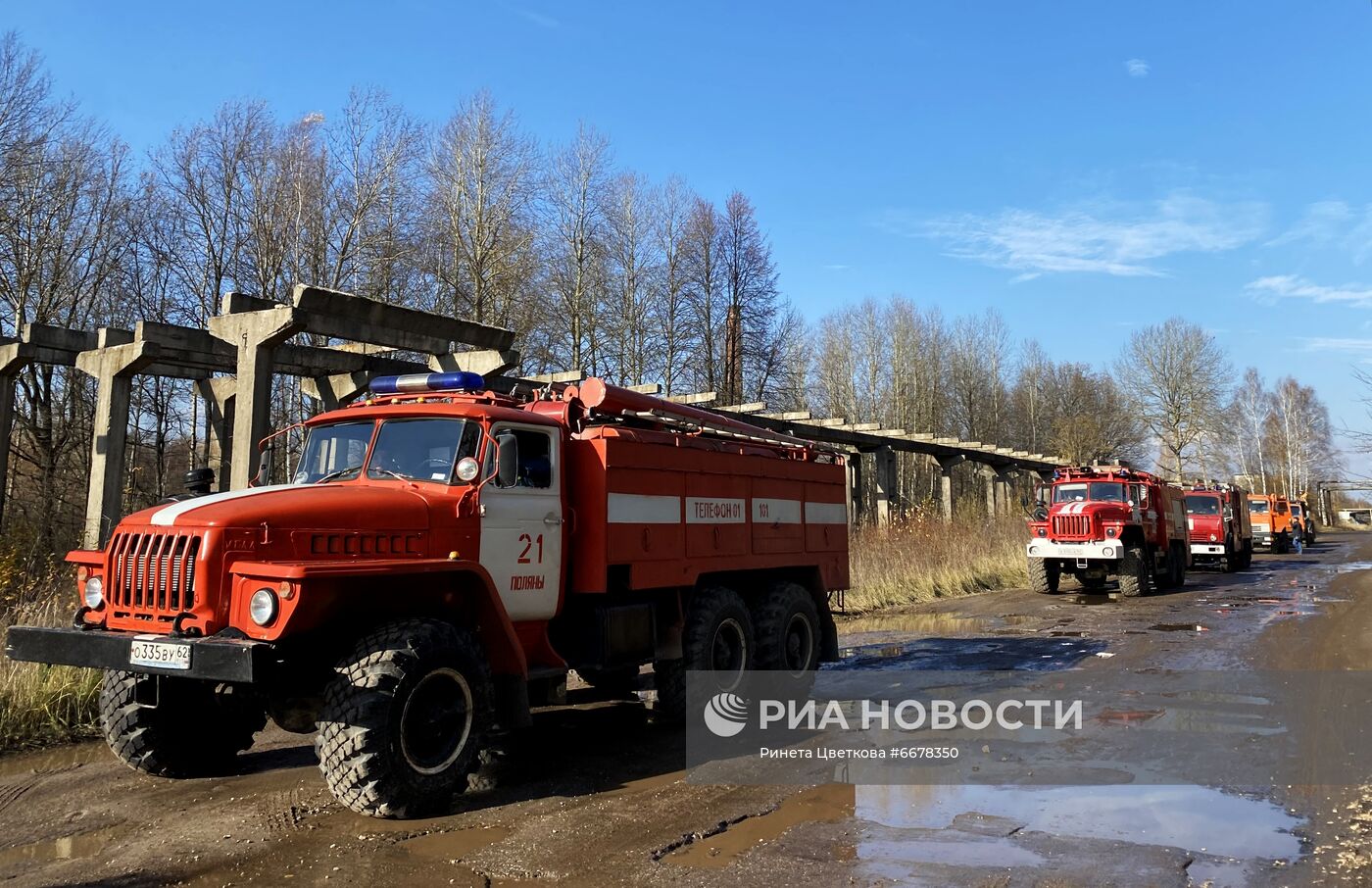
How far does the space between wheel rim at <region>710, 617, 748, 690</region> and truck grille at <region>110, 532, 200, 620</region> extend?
397 centimetres

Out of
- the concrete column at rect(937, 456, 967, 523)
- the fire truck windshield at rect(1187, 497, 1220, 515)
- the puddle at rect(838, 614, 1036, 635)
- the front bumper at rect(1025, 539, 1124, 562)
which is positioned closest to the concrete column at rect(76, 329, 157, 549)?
the puddle at rect(838, 614, 1036, 635)

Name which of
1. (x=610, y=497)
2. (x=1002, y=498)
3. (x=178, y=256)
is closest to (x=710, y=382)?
(x=1002, y=498)

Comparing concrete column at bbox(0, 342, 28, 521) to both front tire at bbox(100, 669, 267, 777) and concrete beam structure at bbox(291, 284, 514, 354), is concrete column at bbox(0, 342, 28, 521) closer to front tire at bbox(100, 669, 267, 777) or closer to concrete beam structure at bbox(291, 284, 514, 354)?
concrete beam structure at bbox(291, 284, 514, 354)

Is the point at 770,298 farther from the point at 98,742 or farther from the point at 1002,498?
the point at 98,742

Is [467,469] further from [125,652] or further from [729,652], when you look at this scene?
[729,652]

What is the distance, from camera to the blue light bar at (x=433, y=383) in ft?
22.2

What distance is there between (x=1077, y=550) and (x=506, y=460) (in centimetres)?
1546

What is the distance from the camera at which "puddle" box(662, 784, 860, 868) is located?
14.6 feet

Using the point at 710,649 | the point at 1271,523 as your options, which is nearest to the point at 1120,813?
the point at 710,649

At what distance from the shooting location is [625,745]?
6.80 m

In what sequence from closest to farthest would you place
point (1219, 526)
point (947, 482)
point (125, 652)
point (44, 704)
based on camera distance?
point (125, 652) < point (44, 704) < point (1219, 526) < point (947, 482)

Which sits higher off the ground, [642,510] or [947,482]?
[947,482]

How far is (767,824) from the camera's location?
4.93 metres

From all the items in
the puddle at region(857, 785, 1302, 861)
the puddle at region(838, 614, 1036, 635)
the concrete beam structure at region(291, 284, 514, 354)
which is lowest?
the puddle at region(857, 785, 1302, 861)
